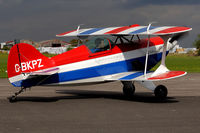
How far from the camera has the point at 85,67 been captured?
1141cm

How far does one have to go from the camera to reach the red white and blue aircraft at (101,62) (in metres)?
10.7

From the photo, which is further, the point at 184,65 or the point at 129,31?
the point at 184,65

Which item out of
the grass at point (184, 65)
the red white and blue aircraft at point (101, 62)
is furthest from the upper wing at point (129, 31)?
the grass at point (184, 65)

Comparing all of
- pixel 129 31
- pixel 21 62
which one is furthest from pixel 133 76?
pixel 21 62

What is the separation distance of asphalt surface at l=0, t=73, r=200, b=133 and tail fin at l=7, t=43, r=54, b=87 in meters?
0.93

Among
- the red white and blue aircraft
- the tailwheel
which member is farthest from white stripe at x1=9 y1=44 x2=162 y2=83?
the tailwheel

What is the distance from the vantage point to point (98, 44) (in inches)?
464

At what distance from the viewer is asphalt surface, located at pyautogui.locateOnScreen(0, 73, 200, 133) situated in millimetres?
7105

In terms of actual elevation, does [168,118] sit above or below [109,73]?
below

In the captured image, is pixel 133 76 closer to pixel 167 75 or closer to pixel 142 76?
pixel 142 76

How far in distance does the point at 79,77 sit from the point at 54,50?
7519 cm

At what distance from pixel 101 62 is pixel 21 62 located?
2.70m

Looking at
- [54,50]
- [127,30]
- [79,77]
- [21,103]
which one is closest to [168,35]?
[127,30]

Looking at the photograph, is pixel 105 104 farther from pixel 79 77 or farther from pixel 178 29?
pixel 178 29
